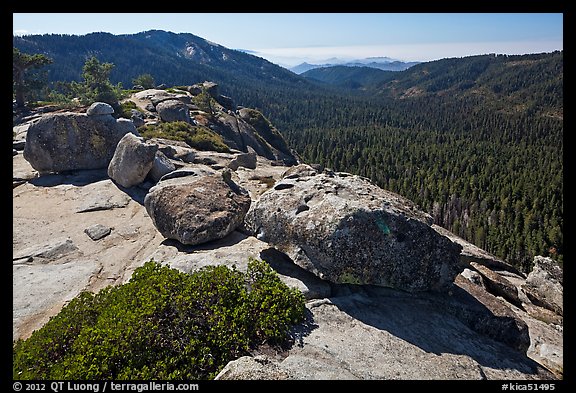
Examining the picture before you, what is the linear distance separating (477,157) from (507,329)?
408 feet

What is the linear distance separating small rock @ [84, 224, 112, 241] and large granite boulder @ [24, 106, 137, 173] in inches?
401

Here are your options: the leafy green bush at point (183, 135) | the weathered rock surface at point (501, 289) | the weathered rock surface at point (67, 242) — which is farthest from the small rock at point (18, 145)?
the weathered rock surface at point (501, 289)

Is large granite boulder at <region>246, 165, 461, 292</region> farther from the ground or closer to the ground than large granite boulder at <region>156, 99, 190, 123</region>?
closer to the ground

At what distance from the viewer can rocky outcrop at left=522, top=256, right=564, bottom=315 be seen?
18609 millimetres

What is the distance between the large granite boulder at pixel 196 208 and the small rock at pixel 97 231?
288 centimetres

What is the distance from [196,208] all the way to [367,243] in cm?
854

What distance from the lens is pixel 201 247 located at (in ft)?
51.6

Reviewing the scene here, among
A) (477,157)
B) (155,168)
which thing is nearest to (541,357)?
(155,168)

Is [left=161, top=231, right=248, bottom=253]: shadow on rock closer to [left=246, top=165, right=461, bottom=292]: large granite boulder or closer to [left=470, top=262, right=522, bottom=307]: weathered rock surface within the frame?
[left=246, top=165, right=461, bottom=292]: large granite boulder

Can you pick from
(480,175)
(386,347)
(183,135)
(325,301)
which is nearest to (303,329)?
(325,301)

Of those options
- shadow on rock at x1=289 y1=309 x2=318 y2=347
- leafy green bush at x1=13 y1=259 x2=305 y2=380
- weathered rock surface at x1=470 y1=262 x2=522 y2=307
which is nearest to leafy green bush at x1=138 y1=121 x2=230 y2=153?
leafy green bush at x1=13 y1=259 x2=305 y2=380

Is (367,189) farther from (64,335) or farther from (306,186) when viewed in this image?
(64,335)

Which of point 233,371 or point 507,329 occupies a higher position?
point 233,371

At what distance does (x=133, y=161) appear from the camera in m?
22.9
